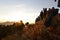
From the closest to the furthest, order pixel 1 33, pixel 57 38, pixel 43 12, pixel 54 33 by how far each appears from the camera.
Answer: pixel 57 38, pixel 54 33, pixel 1 33, pixel 43 12

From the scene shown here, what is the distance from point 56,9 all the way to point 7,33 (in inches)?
782

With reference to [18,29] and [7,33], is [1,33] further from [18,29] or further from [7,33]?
[18,29]

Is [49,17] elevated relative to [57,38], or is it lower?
elevated

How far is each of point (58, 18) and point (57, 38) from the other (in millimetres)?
19184

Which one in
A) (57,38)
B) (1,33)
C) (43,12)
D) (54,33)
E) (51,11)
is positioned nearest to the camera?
(57,38)

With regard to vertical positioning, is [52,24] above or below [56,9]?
below

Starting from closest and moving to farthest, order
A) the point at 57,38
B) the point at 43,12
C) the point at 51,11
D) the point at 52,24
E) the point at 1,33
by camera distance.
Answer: the point at 57,38
the point at 1,33
the point at 52,24
the point at 51,11
the point at 43,12

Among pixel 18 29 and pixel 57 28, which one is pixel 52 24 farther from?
pixel 18 29

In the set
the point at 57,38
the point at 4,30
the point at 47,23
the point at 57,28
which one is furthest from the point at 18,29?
the point at 57,38

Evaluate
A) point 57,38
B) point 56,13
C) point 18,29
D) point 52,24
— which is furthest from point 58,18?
point 57,38

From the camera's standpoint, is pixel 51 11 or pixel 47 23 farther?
pixel 51 11

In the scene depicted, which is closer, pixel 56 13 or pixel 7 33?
pixel 7 33

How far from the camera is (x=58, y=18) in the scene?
195 ft

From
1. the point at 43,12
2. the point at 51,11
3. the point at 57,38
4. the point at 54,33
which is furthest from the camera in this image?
the point at 43,12
